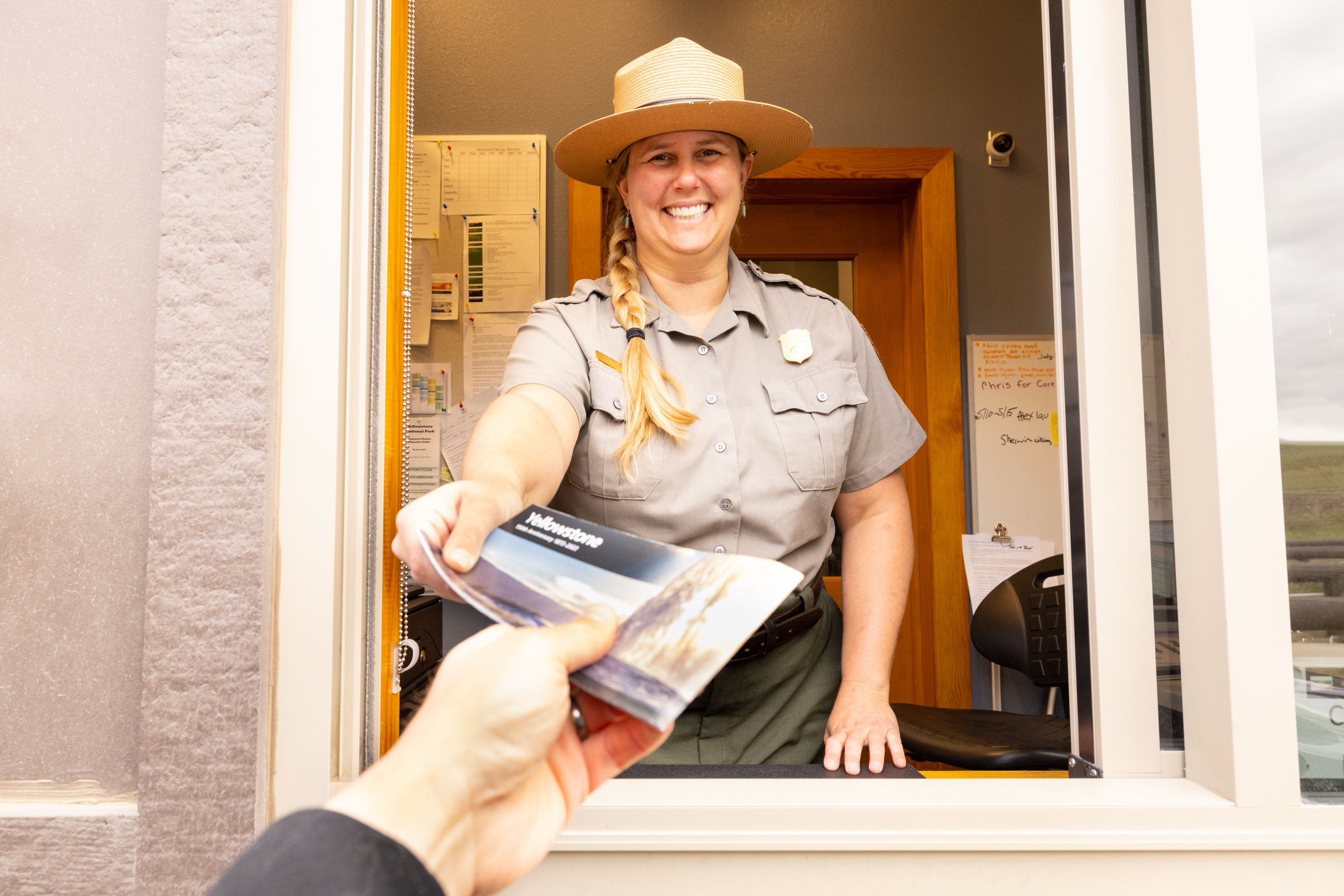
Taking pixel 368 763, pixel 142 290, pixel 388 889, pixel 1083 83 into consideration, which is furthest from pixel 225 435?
pixel 1083 83

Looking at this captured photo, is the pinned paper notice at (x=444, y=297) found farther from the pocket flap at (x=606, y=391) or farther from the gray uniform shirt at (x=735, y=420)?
the pocket flap at (x=606, y=391)

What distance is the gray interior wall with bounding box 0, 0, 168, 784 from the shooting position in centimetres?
80

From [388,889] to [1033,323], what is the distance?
252 centimetres

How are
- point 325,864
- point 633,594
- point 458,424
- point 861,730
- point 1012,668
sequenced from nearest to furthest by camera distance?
1. point 325,864
2. point 633,594
3. point 861,730
4. point 1012,668
5. point 458,424

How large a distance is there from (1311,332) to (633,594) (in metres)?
0.77

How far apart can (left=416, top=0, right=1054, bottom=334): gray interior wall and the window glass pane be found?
1663 millimetres

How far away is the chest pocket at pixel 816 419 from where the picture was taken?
1248 millimetres

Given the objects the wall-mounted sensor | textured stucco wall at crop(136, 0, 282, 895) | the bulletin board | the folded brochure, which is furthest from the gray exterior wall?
the wall-mounted sensor

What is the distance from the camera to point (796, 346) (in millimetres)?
1316

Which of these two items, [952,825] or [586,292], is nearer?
Result: [952,825]

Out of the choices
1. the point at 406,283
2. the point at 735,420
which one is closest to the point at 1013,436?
the point at 735,420

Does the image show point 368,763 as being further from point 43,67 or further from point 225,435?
point 43,67

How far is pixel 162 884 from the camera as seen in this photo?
2.51 ft

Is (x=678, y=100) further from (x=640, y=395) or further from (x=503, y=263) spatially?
(x=503, y=263)
